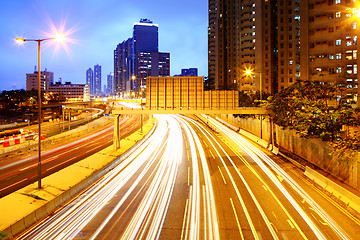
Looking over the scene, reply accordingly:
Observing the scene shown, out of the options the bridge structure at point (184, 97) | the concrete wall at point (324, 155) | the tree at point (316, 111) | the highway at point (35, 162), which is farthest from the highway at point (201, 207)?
the bridge structure at point (184, 97)

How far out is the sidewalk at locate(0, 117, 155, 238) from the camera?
12570 mm

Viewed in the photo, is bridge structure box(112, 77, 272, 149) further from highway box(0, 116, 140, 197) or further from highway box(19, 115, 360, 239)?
highway box(0, 116, 140, 197)

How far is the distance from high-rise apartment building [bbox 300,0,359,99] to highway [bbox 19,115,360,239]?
145 ft

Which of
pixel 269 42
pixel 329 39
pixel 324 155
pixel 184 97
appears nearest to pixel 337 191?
pixel 324 155

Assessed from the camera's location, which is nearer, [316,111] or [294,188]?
[294,188]

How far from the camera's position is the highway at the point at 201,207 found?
12.0 meters

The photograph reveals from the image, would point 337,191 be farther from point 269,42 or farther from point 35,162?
point 269,42

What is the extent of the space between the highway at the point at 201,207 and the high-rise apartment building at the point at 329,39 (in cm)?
4422

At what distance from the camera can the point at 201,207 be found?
48.8ft

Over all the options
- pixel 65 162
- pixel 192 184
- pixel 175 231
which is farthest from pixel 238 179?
pixel 65 162

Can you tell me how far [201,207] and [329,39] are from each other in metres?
59.8

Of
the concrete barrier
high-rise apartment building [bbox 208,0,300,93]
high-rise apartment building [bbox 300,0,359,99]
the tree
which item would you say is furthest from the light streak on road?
high-rise apartment building [bbox 208,0,300,93]

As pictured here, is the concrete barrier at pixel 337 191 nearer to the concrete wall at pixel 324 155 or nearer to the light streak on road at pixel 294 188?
the light streak on road at pixel 294 188

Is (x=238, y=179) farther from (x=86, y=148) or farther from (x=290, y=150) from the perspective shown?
(x=86, y=148)
